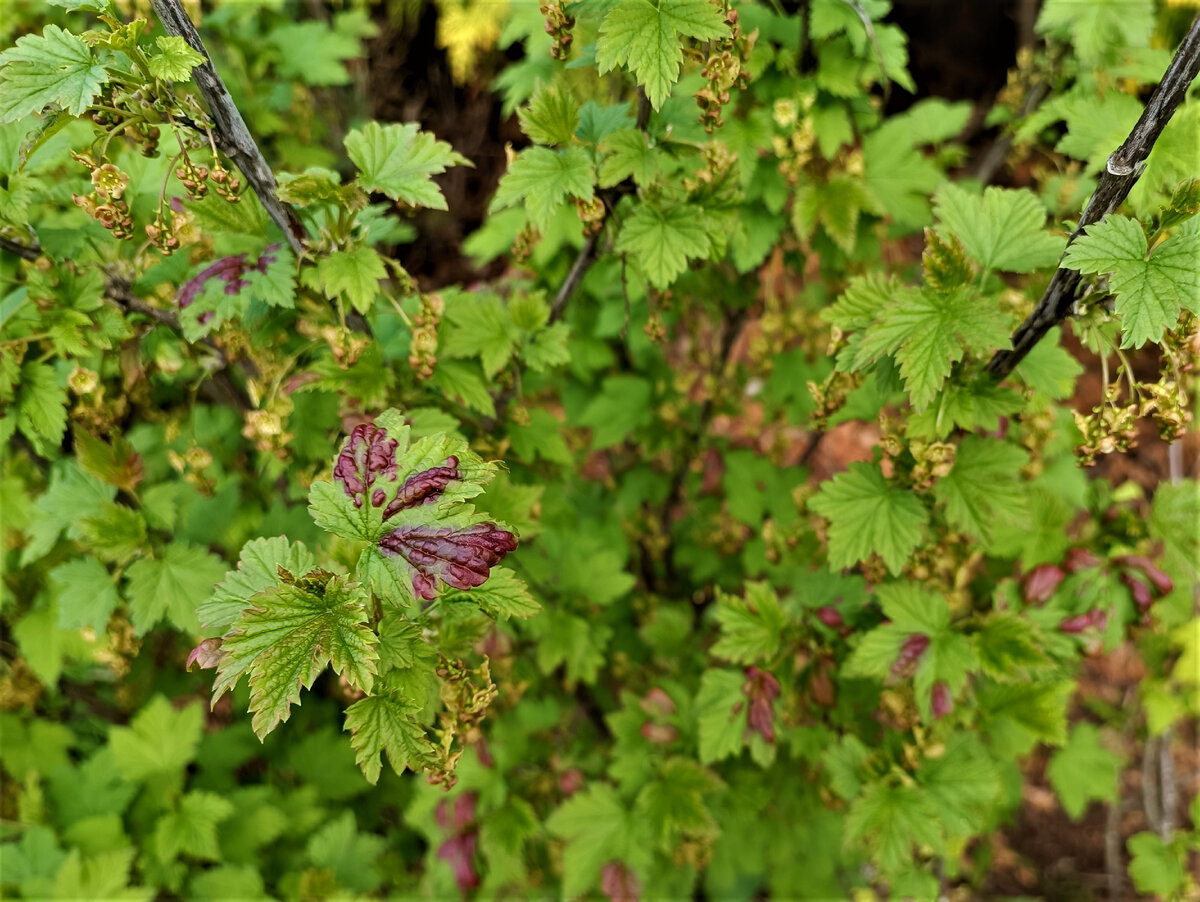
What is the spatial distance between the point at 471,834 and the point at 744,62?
206 centimetres

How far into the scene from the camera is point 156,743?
2.06m

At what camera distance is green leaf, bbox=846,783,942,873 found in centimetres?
155

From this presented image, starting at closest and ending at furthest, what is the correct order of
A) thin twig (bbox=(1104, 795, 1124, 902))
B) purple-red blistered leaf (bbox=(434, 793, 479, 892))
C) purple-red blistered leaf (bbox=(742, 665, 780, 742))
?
purple-red blistered leaf (bbox=(742, 665, 780, 742)), purple-red blistered leaf (bbox=(434, 793, 479, 892)), thin twig (bbox=(1104, 795, 1124, 902))

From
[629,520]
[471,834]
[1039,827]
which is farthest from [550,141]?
[1039,827]

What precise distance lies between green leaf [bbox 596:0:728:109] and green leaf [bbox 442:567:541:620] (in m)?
0.77

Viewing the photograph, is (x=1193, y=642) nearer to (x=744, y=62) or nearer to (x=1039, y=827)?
(x=1039, y=827)

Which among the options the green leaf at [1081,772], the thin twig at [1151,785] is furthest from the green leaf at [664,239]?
the thin twig at [1151,785]

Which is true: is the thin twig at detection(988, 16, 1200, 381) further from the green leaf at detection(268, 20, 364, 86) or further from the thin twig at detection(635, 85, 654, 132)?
the green leaf at detection(268, 20, 364, 86)

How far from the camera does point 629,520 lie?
274 centimetres

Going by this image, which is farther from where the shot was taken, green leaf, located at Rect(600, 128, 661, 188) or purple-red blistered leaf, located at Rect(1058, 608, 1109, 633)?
purple-red blistered leaf, located at Rect(1058, 608, 1109, 633)

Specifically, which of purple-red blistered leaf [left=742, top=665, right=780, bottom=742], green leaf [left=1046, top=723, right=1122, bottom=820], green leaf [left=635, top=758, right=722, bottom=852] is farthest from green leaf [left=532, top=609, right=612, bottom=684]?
green leaf [left=1046, top=723, right=1122, bottom=820]

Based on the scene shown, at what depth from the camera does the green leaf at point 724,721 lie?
1.69 meters

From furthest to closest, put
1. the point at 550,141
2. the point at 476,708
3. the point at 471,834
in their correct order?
the point at 471,834 < the point at 550,141 < the point at 476,708

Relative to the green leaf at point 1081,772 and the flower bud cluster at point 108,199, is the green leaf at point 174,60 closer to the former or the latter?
the flower bud cluster at point 108,199
